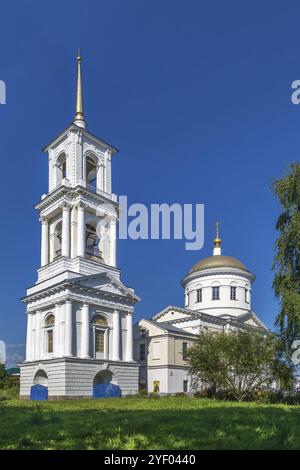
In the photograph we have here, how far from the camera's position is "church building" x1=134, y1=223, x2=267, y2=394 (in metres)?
42.8

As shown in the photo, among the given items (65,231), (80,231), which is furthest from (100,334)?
(65,231)

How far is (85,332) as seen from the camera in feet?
115

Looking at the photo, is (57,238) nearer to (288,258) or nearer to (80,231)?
(80,231)

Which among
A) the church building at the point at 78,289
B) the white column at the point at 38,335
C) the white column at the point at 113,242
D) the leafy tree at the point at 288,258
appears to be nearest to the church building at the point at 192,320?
the church building at the point at 78,289

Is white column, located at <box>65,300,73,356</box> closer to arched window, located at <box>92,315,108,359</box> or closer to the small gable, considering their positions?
arched window, located at <box>92,315,108,359</box>

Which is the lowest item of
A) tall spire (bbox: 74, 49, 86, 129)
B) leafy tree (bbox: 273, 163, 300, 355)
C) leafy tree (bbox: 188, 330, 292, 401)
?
leafy tree (bbox: 188, 330, 292, 401)

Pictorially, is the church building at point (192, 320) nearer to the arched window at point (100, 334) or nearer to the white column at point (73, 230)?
the arched window at point (100, 334)

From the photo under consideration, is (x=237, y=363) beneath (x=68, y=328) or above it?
beneath

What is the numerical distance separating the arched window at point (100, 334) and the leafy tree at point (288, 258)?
17.5 m

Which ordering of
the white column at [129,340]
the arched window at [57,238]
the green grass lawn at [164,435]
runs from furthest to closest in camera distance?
1. the arched window at [57,238]
2. the white column at [129,340]
3. the green grass lawn at [164,435]

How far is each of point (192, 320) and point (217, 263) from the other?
900cm

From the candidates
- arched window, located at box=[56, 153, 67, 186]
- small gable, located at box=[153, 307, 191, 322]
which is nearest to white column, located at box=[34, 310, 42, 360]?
arched window, located at box=[56, 153, 67, 186]

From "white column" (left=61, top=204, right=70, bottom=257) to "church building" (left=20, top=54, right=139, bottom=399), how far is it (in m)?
0.09

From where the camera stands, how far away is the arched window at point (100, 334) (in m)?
36.8
